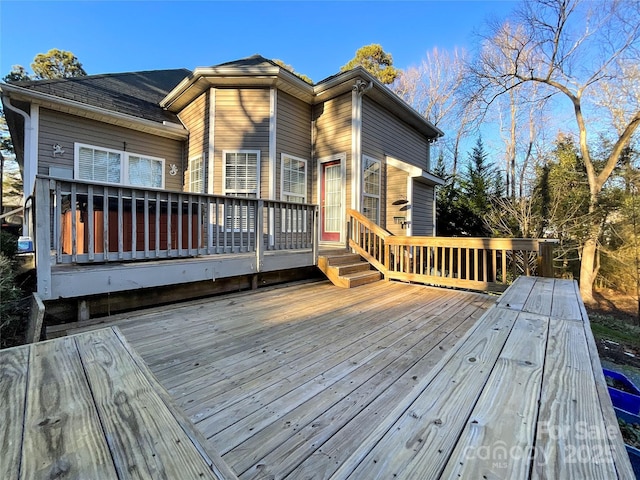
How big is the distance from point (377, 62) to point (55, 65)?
18.8 metres

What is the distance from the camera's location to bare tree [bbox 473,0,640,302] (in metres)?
8.83

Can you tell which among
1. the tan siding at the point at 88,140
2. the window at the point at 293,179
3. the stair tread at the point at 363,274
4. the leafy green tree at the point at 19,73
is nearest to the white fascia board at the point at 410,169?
the window at the point at 293,179

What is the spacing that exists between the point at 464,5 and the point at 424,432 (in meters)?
13.1

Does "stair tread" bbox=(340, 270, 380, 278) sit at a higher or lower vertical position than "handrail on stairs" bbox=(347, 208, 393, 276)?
lower

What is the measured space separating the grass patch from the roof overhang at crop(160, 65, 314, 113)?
8.04 m

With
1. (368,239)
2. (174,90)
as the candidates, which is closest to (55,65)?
(174,90)

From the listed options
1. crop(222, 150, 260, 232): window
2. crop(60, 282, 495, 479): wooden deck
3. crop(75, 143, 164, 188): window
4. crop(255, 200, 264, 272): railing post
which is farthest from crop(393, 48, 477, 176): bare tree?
crop(60, 282, 495, 479): wooden deck

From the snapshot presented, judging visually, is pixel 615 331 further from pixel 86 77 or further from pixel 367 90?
pixel 86 77

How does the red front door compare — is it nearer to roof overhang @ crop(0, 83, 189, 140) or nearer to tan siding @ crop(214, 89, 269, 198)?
tan siding @ crop(214, 89, 269, 198)

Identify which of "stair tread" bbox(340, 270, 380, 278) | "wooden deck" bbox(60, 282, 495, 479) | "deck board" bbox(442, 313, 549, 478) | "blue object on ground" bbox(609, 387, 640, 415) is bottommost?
"blue object on ground" bbox(609, 387, 640, 415)

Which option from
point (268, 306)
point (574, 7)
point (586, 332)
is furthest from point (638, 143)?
point (268, 306)

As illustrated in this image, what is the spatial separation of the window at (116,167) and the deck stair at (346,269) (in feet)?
15.6

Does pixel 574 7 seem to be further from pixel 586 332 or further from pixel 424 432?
pixel 424 432

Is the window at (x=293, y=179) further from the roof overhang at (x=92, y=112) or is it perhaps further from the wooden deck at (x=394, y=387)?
the wooden deck at (x=394, y=387)
